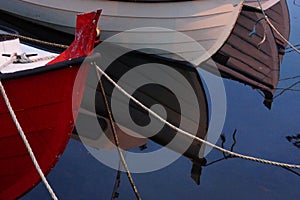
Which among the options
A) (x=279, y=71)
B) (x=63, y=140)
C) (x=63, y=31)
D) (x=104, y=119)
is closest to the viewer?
(x=63, y=140)

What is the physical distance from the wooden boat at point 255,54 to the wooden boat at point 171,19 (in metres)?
0.47

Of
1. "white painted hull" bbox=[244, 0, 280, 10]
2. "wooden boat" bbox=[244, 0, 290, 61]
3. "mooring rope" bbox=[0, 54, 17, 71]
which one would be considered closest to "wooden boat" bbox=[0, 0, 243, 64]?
"wooden boat" bbox=[244, 0, 290, 61]

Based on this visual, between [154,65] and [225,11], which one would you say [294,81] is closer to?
[225,11]

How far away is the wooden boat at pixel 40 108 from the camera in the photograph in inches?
138

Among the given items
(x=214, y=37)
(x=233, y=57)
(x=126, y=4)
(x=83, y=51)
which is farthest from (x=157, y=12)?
(x=83, y=51)

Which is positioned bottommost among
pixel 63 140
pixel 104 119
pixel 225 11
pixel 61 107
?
pixel 104 119

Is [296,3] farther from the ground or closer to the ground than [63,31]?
farther from the ground

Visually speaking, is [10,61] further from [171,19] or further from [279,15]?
[279,15]

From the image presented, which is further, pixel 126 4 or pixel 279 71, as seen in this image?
pixel 279 71

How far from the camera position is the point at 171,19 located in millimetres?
6598

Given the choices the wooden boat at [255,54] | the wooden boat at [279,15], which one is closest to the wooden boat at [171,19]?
the wooden boat at [255,54]

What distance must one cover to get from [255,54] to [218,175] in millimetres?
3358

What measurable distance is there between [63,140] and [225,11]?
3732 mm

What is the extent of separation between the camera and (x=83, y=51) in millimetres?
3621
